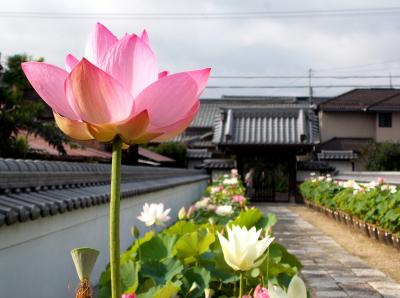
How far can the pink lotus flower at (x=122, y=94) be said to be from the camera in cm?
80

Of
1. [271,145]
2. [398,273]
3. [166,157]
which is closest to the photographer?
[398,273]

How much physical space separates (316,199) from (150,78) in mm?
14552

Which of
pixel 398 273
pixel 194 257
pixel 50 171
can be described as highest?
pixel 50 171

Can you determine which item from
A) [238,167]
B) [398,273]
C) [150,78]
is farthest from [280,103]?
[150,78]

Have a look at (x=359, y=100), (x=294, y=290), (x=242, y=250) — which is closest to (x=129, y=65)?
(x=294, y=290)

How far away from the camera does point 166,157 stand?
22750 mm

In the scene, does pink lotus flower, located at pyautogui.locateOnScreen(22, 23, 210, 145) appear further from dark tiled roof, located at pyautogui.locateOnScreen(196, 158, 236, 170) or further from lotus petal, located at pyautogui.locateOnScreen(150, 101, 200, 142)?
dark tiled roof, located at pyautogui.locateOnScreen(196, 158, 236, 170)

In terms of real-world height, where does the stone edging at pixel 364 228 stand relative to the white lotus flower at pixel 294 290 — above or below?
below

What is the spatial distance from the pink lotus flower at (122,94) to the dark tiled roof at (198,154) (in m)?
22.0

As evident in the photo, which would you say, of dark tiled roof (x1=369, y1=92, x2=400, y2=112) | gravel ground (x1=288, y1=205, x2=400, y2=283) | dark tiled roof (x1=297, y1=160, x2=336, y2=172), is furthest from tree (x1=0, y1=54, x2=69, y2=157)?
dark tiled roof (x1=369, y1=92, x2=400, y2=112)

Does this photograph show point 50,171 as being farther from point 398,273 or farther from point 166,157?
point 166,157

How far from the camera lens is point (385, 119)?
86.7ft

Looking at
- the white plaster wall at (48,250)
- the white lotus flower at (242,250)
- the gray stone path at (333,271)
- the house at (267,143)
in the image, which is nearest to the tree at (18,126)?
the gray stone path at (333,271)

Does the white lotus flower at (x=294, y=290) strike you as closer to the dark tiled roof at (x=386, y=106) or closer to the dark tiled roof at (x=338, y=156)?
the dark tiled roof at (x=338, y=156)
